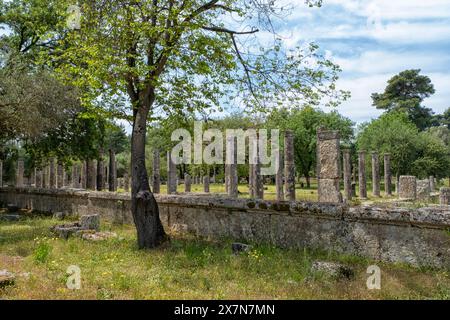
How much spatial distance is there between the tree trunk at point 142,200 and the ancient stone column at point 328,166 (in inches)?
219

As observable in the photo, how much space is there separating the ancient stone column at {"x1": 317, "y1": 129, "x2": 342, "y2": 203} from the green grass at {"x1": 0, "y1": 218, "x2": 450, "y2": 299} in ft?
15.0

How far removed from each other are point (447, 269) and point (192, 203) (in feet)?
20.6

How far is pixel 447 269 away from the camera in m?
6.21

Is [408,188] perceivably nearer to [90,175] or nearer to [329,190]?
[329,190]

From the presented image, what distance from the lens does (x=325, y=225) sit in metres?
7.81

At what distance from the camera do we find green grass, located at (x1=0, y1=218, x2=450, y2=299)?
5.42 meters

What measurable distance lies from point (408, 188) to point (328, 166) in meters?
12.5

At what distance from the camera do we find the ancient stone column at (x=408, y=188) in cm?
2222

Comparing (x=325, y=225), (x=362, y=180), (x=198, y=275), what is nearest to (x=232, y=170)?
(x=362, y=180)

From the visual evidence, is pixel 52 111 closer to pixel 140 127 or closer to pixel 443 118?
pixel 140 127

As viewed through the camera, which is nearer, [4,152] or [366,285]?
[366,285]

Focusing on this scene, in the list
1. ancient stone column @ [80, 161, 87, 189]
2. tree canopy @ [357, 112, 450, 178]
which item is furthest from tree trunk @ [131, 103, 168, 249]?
tree canopy @ [357, 112, 450, 178]

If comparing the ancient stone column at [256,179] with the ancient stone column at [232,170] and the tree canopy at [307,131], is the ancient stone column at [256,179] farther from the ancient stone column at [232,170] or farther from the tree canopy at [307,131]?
the tree canopy at [307,131]

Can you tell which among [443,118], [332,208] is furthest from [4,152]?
[443,118]
